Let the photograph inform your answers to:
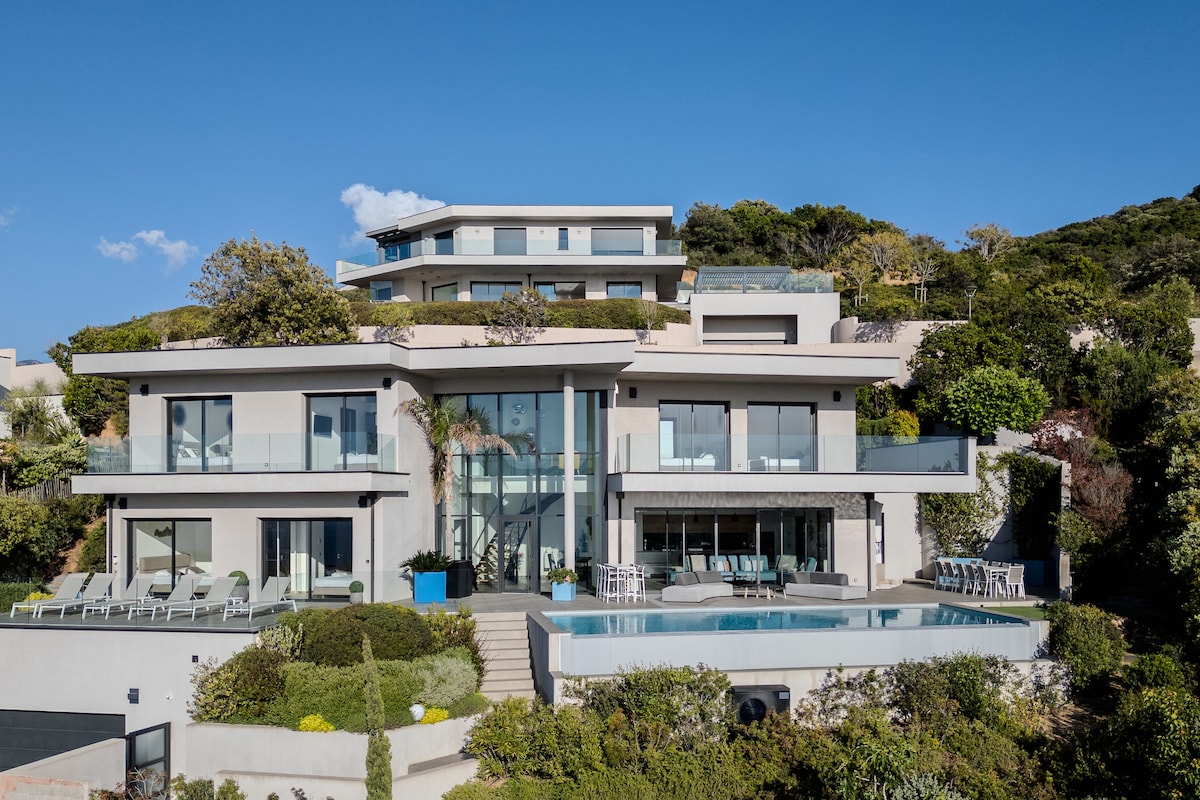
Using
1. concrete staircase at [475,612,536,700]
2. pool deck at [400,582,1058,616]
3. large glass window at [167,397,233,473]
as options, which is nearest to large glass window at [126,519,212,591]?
large glass window at [167,397,233,473]

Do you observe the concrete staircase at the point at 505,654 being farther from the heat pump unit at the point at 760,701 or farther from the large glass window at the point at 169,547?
the large glass window at the point at 169,547

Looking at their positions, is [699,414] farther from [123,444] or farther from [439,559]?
[123,444]

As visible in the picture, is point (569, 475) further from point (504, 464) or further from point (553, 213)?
point (553, 213)

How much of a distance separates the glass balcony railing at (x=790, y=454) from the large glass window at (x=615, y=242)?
24.4 metres

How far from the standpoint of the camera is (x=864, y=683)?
16.0 m

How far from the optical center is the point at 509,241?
45.8 metres

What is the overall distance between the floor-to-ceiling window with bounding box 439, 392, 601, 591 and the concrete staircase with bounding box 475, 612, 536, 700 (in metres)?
3.34

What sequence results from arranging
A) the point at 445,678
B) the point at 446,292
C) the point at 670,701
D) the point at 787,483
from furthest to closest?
the point at 446,292 → the point at 787,483 → the point at 445,678 → the point at 670,701

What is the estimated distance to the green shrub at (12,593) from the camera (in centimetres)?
1958

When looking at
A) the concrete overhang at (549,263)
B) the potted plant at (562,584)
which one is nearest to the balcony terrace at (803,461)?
the potted plant at (562,584)

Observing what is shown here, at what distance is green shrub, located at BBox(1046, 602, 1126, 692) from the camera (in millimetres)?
16625

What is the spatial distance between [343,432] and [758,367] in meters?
9.94

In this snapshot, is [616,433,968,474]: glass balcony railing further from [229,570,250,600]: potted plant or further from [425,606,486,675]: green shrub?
[229,570,250,600]: potted plant

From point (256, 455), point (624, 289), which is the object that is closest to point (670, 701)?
point (256, 455)
